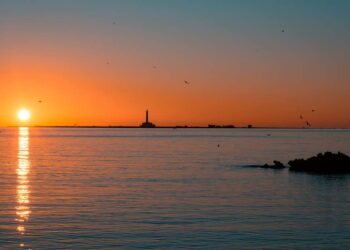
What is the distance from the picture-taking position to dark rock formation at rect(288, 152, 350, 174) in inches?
2793

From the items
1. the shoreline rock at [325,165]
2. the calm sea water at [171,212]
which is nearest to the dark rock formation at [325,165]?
the shoreline rock at [325,165]

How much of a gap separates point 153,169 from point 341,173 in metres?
22.9

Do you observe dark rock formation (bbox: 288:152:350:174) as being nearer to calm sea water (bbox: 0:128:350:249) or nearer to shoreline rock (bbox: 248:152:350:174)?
shoreline rock (bbox: 248:152:350:174)

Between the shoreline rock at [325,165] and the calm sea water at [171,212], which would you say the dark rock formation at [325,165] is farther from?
the calm sea water at [171,212]

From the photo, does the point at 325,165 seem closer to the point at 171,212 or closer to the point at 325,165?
the point at 325,165

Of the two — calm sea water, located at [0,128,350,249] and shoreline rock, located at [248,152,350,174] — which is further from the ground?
shoreline rock, located at [248,152,350,174]

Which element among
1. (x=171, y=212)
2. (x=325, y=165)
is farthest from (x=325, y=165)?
(x=171, y=212)

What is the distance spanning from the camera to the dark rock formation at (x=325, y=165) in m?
70.9

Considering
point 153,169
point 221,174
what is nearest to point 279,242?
point 221,174

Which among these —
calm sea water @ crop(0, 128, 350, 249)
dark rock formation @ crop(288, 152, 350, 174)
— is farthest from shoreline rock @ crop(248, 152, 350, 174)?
calm sea water @ crop(0, 128, 350, 249)

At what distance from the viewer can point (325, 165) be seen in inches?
2837

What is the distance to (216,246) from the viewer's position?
2642 centimetres

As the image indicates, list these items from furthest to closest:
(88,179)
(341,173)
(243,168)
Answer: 1. (243,168)
2. (341,173)
3. (88,179)

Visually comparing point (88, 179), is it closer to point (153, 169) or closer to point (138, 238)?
point (153, 169)
